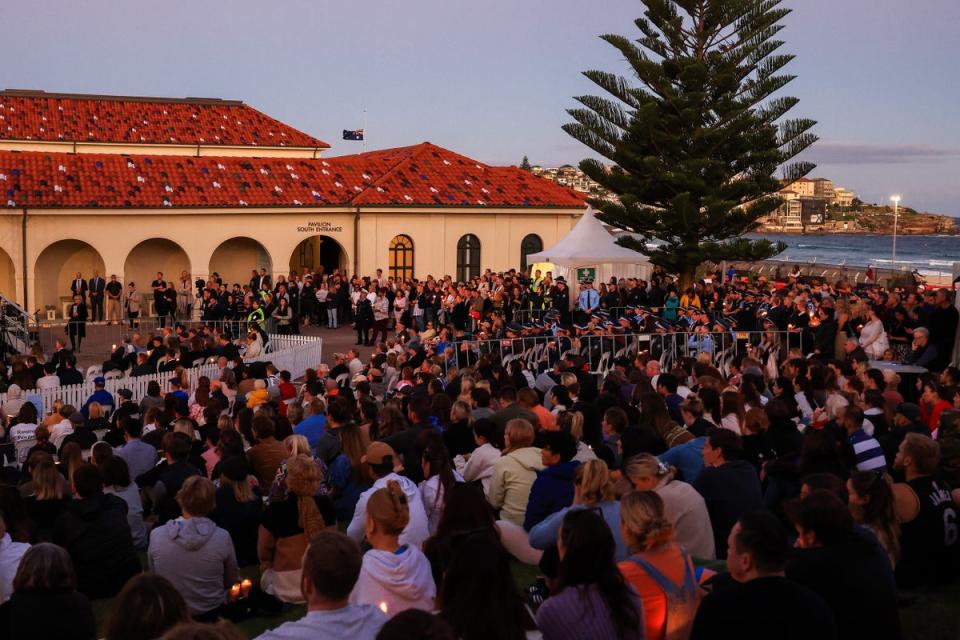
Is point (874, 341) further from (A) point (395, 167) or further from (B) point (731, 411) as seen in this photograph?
(A) point (395, 167)

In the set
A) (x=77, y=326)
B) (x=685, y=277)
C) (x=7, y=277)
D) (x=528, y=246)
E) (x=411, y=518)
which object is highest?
(x=528, y=246)

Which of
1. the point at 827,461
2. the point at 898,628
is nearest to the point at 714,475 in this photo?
the point at 827,461

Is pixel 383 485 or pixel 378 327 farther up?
pixel 383 485

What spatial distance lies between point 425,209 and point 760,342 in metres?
15.3

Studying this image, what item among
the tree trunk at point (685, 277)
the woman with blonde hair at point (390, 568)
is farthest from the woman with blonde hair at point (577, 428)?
the tree trunk at point (685, 277)

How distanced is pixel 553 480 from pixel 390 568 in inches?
66.3

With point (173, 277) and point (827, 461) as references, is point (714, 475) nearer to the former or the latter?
point (827, 461)

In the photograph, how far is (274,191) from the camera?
28.0 metres

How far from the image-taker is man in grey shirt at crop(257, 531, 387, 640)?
3584 millimetres

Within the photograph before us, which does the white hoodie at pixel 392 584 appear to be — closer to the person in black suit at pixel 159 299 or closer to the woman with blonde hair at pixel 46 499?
the woman with blonde hair at pixel 46 499

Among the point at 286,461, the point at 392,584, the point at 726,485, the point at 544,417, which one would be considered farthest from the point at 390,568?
the point at 544,417

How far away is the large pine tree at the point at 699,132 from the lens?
79.9ft

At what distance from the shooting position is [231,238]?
27969 mm

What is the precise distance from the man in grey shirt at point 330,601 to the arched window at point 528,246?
2672 centimetres
